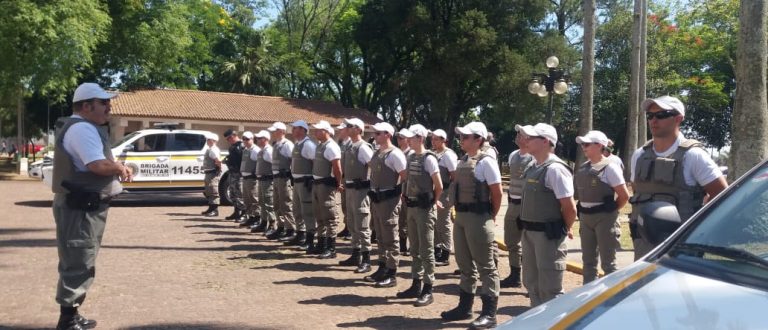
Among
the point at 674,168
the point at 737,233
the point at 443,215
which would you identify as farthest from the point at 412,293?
the point at 737,233

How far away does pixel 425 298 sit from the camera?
7.38 meters

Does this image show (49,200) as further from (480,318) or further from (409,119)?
(409,119)

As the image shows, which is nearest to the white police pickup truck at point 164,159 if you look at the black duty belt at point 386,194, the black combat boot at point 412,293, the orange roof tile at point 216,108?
the black duty belt at point 386,194

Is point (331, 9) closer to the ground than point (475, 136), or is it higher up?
higher up

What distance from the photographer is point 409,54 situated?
4044cm

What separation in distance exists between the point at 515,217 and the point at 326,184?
2958 mm

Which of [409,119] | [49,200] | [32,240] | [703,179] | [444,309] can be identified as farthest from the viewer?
[409,119]

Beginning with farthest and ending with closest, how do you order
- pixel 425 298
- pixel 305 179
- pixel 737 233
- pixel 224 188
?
pixel 224 188
pixel 305 179
pixel 425 298
pixel 737 233

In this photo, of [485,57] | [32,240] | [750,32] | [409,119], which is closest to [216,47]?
[409,119]

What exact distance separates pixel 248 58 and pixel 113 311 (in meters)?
40.5

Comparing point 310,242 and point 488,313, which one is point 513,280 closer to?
point 488,313

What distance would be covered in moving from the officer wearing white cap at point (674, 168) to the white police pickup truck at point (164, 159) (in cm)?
1385

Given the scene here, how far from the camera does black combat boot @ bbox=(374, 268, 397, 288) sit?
828 centimetres

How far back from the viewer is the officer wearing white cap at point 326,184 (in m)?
10.1
